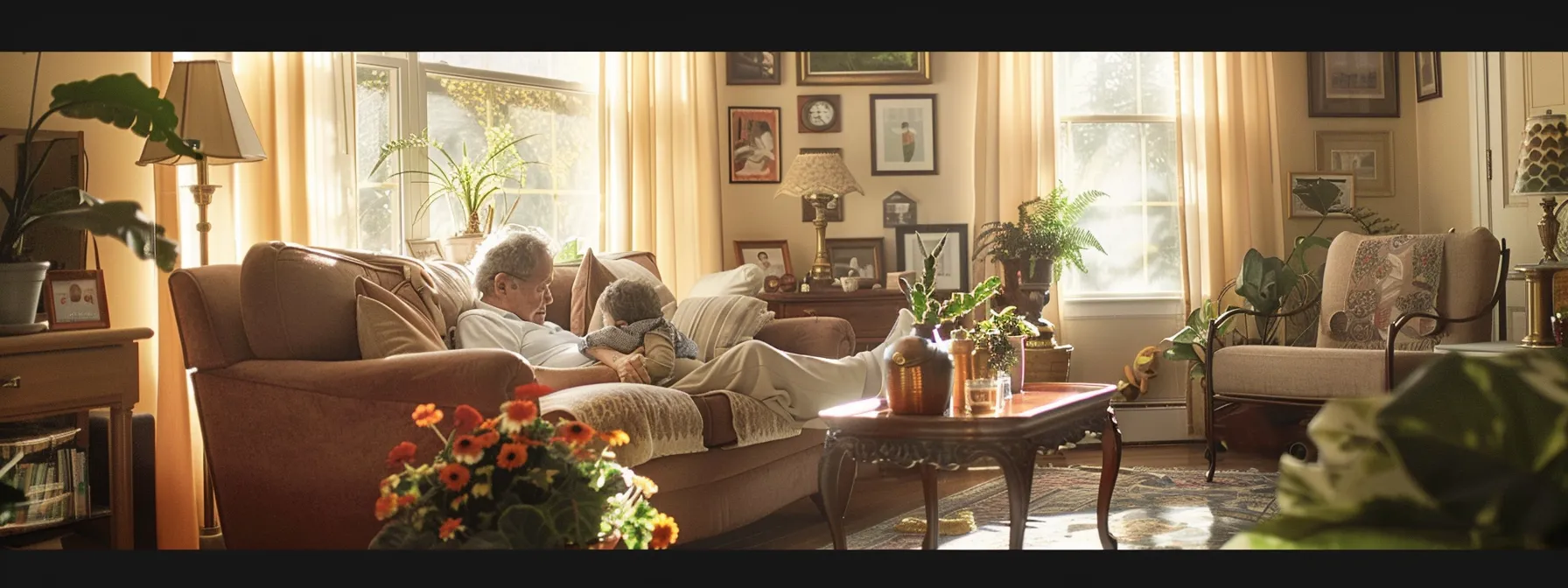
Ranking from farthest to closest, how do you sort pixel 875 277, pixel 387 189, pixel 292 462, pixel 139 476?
pixel 875 277 → pixel 387 189 → pixel 139 476 → pixel 292 462

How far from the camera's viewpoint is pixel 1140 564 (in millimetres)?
242

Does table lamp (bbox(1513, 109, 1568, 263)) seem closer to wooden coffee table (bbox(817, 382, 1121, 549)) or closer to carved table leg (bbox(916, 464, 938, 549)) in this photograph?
wooden coffee table (bbox(817, 382, 1121, 549))

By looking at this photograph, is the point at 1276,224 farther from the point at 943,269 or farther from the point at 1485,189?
the point at 943,269

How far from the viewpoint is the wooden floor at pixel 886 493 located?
12.7ft

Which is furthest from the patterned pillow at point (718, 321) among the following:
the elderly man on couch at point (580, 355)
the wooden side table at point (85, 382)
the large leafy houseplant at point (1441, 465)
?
the large leafy houseplant at point (1441, 465)

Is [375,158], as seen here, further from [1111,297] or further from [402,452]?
[1111,297]

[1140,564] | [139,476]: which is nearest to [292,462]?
[139,476]

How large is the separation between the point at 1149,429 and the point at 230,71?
4.38 metres

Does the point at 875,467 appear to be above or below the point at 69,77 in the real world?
below

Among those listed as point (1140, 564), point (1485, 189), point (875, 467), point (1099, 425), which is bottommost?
point (875, 467)

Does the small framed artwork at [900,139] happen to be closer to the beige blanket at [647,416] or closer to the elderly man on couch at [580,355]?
the elderly man on couch at [580,355]

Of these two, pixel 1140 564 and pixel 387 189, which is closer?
pixel 1140 564

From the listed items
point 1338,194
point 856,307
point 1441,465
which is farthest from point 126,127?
point 1338,194

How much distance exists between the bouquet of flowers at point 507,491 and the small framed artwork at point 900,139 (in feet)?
13.8
